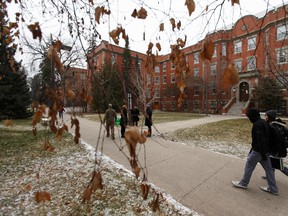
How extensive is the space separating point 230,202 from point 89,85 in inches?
132

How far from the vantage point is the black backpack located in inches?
141

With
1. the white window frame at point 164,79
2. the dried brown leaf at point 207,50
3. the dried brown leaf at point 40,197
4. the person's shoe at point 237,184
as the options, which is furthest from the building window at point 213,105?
the dried brown leaf at point 40,197

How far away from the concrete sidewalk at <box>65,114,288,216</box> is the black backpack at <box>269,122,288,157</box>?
830 mm

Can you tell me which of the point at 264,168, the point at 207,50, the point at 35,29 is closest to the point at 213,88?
the point at 264,168

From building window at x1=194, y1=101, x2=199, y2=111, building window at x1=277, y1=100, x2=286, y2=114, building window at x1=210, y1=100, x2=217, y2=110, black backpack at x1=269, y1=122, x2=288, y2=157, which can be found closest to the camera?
black backpack at x1=269, y1=122, x2=288, y2=157

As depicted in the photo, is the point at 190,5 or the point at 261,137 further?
the point at 261,137

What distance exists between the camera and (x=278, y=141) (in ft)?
11.8

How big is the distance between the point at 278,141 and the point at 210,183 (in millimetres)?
1712

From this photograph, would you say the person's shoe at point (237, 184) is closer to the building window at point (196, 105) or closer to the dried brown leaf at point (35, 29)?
the dried brown leaf at point (35, 29)

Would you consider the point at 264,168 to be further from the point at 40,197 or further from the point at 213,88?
the point at 213,88

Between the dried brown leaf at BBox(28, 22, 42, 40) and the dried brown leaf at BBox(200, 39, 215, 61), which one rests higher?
the dried brown leaf at BBox(28, 22, 42, 40)

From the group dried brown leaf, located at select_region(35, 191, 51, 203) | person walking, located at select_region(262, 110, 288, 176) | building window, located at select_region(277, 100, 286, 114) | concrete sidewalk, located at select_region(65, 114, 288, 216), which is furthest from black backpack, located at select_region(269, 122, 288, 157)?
building window, located at select_region(277, 100, 286, 114)

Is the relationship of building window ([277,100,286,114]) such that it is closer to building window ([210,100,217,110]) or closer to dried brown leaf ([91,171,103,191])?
building window ([210,100,217,110])

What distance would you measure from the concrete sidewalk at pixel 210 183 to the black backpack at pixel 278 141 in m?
0.83
